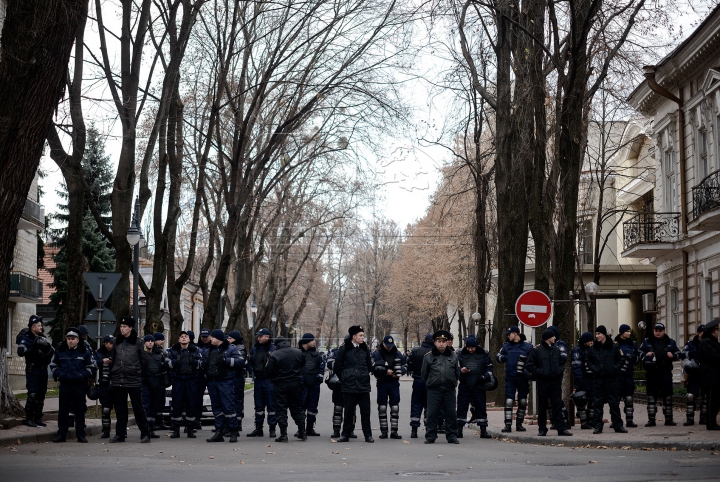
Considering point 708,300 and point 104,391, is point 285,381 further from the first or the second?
point 708,300

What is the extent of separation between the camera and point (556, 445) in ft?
51.6

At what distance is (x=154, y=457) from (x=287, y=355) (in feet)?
12.9

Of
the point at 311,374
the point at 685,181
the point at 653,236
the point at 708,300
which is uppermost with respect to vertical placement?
the point at 685,181

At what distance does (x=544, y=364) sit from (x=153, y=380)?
701 centimetres

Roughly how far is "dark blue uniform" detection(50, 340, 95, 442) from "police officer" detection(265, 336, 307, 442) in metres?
3.00

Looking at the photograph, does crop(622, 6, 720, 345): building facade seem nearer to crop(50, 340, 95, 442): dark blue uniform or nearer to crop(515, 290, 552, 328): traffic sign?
crop(515, 290, 552, 328): traffic sign

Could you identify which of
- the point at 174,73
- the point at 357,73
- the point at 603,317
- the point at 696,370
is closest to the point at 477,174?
the point at 357,73

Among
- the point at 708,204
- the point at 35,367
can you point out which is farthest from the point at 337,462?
the point at 708,204

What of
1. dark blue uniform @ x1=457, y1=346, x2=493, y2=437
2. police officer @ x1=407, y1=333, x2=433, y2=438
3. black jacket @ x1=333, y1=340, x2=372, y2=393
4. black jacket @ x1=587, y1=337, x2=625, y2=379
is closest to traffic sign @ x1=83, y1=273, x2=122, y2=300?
black jacket @ x1=333, y1=340, x2=372, y2=393

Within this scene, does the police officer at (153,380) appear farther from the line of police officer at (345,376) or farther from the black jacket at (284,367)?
the black jacket at (284,367)

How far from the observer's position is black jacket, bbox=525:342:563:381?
16734mm

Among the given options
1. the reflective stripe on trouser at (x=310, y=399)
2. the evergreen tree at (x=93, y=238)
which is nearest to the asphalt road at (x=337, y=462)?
the reflective stripe on trouser at (x=310, y=399)

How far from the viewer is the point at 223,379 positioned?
1702cm

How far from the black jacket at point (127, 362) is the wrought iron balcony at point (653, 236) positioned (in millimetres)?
17902
